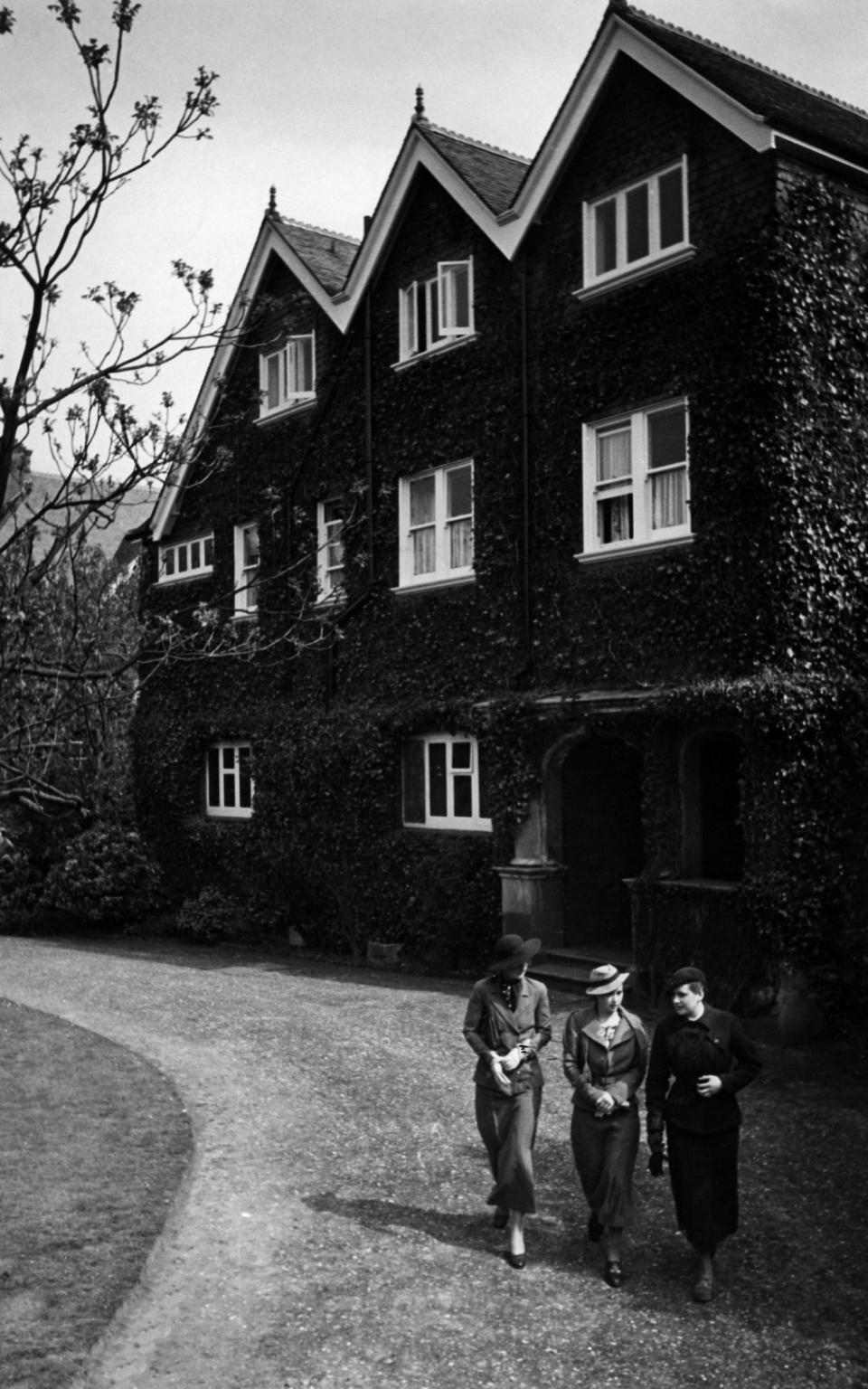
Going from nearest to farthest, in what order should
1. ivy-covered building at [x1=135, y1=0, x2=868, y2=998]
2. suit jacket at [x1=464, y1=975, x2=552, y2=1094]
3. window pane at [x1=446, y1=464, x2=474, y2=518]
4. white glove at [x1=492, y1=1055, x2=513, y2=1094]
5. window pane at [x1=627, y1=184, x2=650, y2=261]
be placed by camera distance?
white glove at [x1=492, y1=1055, x2=513, y2=1094] → suit jacket at [x1=464, y1=975, x2=552, y2=1094] → ivy-covered building at [x1=135, y1=0, x2=868, y2=998] → window pane at [x1=627, y1=184, x2=650, y2=261] → window pane at [x1=446, y1=464, x2=474, y2=518]

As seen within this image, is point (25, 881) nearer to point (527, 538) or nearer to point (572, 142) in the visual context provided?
point (527, 538)

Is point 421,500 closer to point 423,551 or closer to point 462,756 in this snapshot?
point 423,551

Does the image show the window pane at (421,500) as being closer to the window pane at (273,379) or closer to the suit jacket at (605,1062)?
the window pane at (273,379)

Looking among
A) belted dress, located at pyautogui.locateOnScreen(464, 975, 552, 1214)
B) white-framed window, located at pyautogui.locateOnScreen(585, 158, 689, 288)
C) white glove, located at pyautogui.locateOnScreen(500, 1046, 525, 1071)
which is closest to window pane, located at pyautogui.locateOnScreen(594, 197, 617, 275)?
white-framed window, located at pyautogui.locateOnScreen(585, 158, 689, 288)

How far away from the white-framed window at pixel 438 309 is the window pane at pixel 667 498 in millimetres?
4470

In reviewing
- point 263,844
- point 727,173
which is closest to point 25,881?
point 263,844

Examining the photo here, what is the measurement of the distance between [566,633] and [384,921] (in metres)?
5.60

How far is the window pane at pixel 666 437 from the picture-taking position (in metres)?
16.7

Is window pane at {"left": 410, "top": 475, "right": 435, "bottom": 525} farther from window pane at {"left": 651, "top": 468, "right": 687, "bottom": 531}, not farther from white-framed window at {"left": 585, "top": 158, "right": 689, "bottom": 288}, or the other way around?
window pane at {"left": 651, "top": 468, "right": 687, "bottom": 531}

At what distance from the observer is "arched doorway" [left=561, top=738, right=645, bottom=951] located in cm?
1789

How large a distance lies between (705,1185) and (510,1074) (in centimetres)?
133

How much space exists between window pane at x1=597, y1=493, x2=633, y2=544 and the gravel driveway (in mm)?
7292

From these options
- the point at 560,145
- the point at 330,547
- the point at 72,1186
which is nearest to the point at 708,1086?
the point at 72,1186

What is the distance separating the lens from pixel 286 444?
23266mm
